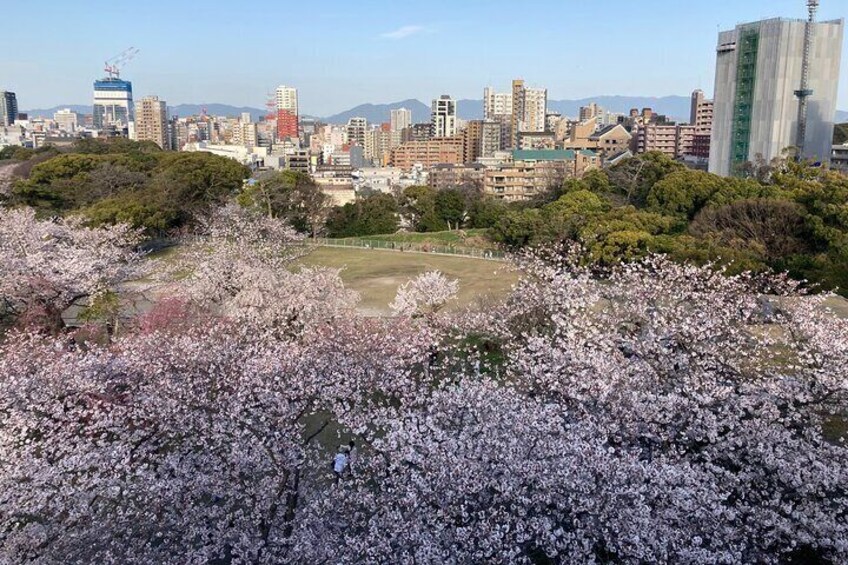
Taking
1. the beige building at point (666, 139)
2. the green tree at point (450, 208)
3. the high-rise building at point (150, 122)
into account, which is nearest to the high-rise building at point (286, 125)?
the high-rise building at point (150, 122)

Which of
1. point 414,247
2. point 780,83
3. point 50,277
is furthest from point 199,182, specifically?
point 780,83

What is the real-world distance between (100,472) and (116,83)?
201m

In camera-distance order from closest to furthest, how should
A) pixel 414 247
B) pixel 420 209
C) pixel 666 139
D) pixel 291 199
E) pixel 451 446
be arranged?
pixel 451 446, pixel 414 247, pixel 291 199, pixel 420 209, pixel 666 139

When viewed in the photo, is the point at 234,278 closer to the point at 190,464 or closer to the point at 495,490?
the point at 190,464

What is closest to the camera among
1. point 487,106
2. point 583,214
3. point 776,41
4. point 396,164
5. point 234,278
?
point 234,278

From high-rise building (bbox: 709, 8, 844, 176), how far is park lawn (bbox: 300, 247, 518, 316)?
36427 millimetres

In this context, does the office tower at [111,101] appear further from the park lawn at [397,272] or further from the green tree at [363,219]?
the park lawn at [397,272]

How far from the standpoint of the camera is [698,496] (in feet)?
20.5

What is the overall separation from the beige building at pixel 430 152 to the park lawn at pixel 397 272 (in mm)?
73391

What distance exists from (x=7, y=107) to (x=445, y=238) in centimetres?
18591

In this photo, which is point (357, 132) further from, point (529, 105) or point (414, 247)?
point (414, 247)

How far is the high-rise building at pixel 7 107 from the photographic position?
171875 millimetres

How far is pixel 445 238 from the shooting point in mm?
35469

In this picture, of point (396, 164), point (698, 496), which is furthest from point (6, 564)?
point (396, 164)
